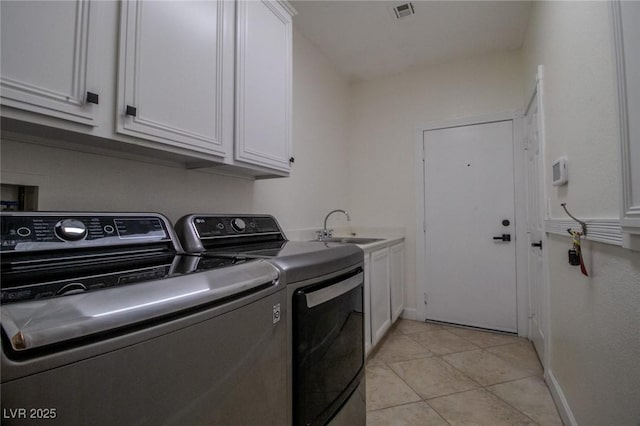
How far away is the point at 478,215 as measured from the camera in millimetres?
2934

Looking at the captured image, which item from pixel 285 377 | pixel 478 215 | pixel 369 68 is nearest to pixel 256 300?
pixel 285 377

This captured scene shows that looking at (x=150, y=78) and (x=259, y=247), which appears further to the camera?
(x=259, y=247)

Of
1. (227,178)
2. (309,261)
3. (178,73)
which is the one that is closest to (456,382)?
(309,261)

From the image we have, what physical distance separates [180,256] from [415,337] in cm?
237

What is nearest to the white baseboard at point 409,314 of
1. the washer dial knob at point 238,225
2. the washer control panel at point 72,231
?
the washer dial knob at point 238,225

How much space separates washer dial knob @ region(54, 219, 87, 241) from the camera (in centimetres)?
86

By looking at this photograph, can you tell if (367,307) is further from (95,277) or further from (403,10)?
(403,10)

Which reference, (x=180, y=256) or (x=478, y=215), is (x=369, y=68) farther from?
(x=180, y=256)

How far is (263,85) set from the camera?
159 centimetres

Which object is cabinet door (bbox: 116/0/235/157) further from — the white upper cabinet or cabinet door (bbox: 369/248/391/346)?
cabinet door (bbox: 369/248/391/346)

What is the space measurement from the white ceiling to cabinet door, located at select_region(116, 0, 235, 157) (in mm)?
1350

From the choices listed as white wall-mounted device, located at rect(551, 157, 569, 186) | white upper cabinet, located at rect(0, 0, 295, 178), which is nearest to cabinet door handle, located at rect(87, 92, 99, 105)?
white upper cabinet, located at rect(0, 0, 295, 178)

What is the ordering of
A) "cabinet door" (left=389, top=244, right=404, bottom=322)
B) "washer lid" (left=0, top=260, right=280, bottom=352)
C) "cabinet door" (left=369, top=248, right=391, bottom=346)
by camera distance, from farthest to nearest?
1. "cabinet door" (left=389, top=244, right=404, bottom=322)
2. "cabinet door" (left=369, top=248, right=391, bottom=346)
3. "washer lid" (left=0, top=260, right=280, bottom=352)

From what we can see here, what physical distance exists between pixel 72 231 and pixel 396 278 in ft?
8.38
